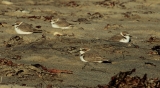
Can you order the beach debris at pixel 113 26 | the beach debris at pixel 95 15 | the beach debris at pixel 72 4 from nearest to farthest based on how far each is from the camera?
1. the beach debris at pixel 113 26
2. the beach debris at pixel 95 15
3. the beach debris at pixel 72 4

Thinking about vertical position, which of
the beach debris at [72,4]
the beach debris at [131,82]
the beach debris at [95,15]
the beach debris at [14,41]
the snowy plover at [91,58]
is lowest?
the beach debris at [131,82]

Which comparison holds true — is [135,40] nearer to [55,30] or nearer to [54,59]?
[55,30]

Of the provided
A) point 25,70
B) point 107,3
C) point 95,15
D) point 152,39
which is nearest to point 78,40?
point 152,39

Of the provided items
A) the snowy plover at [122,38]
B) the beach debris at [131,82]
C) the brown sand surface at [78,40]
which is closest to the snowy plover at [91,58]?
the brown sand surface at [78,40]

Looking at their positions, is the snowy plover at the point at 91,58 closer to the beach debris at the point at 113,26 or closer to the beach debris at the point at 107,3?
the beach debris at the point at 113,26

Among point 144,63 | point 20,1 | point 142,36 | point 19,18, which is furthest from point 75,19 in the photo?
point 144,63

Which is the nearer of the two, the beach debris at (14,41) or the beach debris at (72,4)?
the beach debris at (14,41)

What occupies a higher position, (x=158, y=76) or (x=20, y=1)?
(x=20, y=1)

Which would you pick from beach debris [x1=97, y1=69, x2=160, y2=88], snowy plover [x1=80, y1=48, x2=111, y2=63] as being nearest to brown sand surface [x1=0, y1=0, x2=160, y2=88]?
snowy plover [x1=80, y1=48, x2=111, y2=63]
